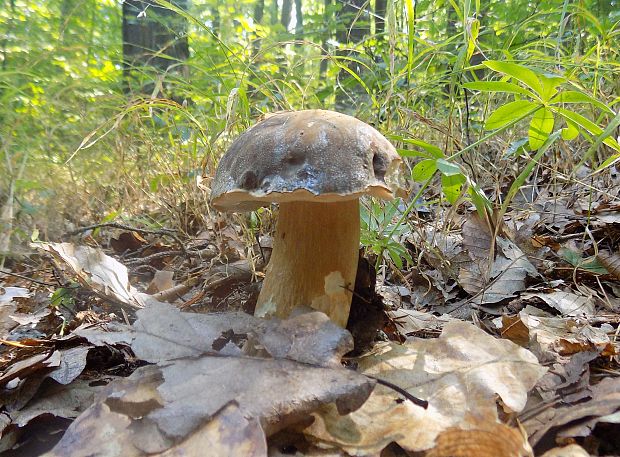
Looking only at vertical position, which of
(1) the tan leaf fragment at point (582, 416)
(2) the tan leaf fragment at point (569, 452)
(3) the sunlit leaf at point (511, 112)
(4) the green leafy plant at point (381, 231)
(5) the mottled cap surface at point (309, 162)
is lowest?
(2) the tan leaf fragment at point (569, 452)

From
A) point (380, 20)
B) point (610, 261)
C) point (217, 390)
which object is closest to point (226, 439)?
point (217, 390)

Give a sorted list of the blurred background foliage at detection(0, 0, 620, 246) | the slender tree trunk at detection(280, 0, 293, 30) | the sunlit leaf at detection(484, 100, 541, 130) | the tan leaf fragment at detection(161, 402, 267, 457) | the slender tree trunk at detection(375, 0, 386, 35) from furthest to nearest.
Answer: the slender tree trunk at detection(280, 0, 293, 30) → the slender tree trunk at detection(375, 0, 386, 35) → the blurred background foliage at detection(0, 0, 620, 246) → the sunlit leaf at detection(484, 100, 541, 130) → the tan leaf fragment at detection(161, 402, 267, 457)

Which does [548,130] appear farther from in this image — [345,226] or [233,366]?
[233,366]

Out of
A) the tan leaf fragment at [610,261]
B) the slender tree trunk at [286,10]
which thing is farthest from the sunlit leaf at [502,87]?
the slender tree trunk at [286,10]

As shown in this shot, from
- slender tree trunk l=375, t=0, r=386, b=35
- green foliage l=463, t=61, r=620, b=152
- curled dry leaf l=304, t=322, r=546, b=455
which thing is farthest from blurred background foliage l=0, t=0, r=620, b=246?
curled dry leaf l=304, t=322, r=546, b=455

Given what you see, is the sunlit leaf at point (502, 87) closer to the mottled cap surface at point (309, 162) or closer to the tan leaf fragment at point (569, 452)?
the mottled cap surface at point (309, 162)

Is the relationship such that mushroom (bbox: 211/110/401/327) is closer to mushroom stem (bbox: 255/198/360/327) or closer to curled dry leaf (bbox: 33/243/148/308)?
mushroom stem (bbox: 255/198/360/327)

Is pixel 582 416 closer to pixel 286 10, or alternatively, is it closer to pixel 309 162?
pixel 309 162

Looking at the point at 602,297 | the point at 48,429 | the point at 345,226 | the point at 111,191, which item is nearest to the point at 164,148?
the point at 111,191
